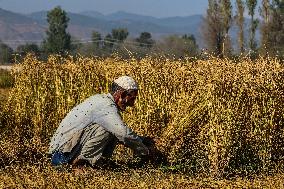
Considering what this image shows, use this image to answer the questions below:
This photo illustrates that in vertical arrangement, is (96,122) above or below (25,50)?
below

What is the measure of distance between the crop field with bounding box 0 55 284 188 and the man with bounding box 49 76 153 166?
0.23 meters

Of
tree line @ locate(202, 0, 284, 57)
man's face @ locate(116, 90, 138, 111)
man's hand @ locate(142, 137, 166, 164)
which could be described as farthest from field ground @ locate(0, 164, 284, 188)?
tree line @ locate(202, 0, 284, 57)

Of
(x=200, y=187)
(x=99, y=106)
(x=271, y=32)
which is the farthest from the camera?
(x=271, y=32)

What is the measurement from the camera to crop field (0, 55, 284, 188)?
707 cm

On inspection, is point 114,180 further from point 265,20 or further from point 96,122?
point 265,20

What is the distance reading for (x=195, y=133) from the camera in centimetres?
847

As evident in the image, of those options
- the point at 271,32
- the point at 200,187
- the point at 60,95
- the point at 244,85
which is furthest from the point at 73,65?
the point at 271,32

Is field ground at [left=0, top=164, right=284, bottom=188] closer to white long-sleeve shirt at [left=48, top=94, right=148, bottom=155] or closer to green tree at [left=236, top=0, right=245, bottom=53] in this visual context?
white long-sleeve shirt at [left=48, top=94, right=148, bottom=155]

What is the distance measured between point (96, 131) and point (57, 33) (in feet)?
288

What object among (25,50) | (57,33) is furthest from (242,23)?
(57,33)

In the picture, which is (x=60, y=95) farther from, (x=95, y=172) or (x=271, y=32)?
(x=271, y=32)

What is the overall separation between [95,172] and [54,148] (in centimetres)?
67

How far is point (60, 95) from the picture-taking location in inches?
427

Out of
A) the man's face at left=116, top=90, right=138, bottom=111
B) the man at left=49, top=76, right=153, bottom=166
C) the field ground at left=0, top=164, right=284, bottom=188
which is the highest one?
the man's face at left=116, top=90, right=138, bottom=111
